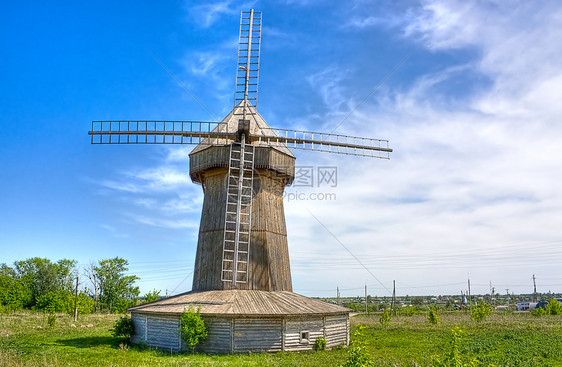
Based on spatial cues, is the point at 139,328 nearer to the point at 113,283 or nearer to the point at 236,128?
the point at 236,128

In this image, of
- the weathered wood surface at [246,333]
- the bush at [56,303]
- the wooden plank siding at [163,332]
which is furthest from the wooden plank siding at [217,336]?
the bush at [56,303]

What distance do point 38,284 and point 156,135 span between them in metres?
51.0

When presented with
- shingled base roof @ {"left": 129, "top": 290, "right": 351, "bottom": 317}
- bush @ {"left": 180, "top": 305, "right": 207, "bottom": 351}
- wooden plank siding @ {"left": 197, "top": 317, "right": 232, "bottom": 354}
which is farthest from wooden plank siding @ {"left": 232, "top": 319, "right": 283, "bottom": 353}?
bush @ {"left": 180, "top": 305, "right": 207, "bottom": 351}

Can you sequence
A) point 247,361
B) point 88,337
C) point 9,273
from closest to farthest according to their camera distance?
point 247,361 < point 88,337 < point 9,273

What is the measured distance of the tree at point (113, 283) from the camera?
60688 millimetres

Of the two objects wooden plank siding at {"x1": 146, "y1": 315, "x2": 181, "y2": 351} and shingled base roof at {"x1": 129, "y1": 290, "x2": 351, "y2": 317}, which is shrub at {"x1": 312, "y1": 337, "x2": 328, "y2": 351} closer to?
shingled base roof at {"x1": 129, "y1": 290, "x2": 351, "y2": 317}

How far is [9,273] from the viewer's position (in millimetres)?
69562

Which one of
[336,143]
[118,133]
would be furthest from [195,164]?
[336,143]

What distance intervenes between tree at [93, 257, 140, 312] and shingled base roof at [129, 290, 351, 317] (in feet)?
142

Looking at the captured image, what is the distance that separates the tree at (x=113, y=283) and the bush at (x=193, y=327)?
46.3m

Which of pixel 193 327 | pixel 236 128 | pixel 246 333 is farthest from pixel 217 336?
pixel 236 128

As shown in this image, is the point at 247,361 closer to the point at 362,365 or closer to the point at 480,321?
the point at 362,365

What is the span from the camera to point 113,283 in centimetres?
6128

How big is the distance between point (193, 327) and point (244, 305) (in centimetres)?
240
